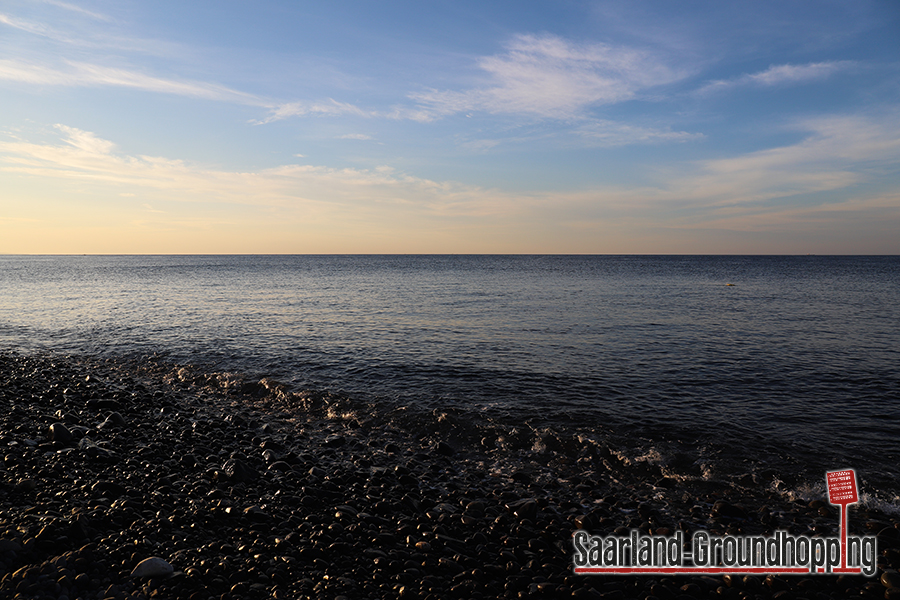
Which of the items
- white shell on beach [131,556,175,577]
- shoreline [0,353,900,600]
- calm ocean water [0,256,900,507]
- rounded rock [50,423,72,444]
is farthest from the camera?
calm ocean water [0,256,900,507]

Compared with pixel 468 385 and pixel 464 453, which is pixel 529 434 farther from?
pixel 468 385

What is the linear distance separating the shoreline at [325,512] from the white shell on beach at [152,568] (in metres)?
0.07

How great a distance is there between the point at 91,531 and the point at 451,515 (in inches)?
237

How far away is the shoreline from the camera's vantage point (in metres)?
6.55

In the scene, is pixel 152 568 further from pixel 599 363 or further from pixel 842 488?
pixel 599 363

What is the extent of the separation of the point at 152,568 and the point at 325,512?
2898mm

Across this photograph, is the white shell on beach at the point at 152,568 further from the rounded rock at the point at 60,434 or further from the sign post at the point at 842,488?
the sign post at the point at 842,488

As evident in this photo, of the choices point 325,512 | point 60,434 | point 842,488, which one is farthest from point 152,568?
point 842,488

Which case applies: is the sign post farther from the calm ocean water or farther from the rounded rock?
the rounded rock

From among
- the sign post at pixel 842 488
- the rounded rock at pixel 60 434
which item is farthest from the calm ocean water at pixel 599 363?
the rounded rock at pixel 60 434

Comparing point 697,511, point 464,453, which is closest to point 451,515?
point 464,453

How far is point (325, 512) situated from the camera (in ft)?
28.0

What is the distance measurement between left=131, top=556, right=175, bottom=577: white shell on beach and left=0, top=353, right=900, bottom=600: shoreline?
0.24ft

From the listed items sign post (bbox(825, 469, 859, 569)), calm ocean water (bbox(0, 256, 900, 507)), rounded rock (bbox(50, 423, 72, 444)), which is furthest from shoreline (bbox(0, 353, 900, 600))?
calm ocean water (bbox(0, 256, 900, 507))
